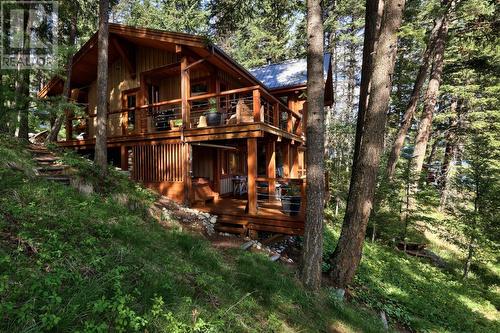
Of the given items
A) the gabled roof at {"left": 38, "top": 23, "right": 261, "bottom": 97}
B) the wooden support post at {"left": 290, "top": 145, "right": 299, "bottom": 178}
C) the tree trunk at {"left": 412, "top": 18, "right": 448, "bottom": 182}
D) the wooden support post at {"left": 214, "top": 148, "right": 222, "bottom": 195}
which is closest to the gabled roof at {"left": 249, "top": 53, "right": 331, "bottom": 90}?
the gabled roof at {"left": 38, "top": 23, "right": 261, "bottom": 97}

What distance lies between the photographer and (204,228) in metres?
8.01

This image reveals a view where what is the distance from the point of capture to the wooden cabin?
27.8 feet

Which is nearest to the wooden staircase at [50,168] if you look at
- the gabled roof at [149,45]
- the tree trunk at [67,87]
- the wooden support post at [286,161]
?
the tree trunk at [67,87]

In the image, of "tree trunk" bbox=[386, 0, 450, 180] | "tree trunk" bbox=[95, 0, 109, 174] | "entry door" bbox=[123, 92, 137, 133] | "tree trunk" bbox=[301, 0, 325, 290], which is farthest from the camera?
"entry door" bbox=[123, 92, 137, 133]

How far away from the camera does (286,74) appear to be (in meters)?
15.7

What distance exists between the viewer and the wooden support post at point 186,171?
31.1 feet

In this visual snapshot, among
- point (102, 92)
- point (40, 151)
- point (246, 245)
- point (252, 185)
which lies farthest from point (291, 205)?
point (40, 151)

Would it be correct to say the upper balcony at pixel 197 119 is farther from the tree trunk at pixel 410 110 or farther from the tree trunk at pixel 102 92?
the tree trunk at pixel 410 110

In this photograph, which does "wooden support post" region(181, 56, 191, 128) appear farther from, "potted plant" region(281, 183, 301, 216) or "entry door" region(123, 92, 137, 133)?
"potted plant" region(281, 183, 301, 216)

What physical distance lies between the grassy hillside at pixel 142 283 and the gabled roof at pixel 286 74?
927 centimetres

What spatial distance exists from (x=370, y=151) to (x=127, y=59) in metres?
10.5

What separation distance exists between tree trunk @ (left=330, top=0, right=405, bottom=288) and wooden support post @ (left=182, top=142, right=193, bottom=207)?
519cm

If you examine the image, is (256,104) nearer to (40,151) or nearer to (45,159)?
(45,159)

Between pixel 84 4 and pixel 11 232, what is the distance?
1478cm
